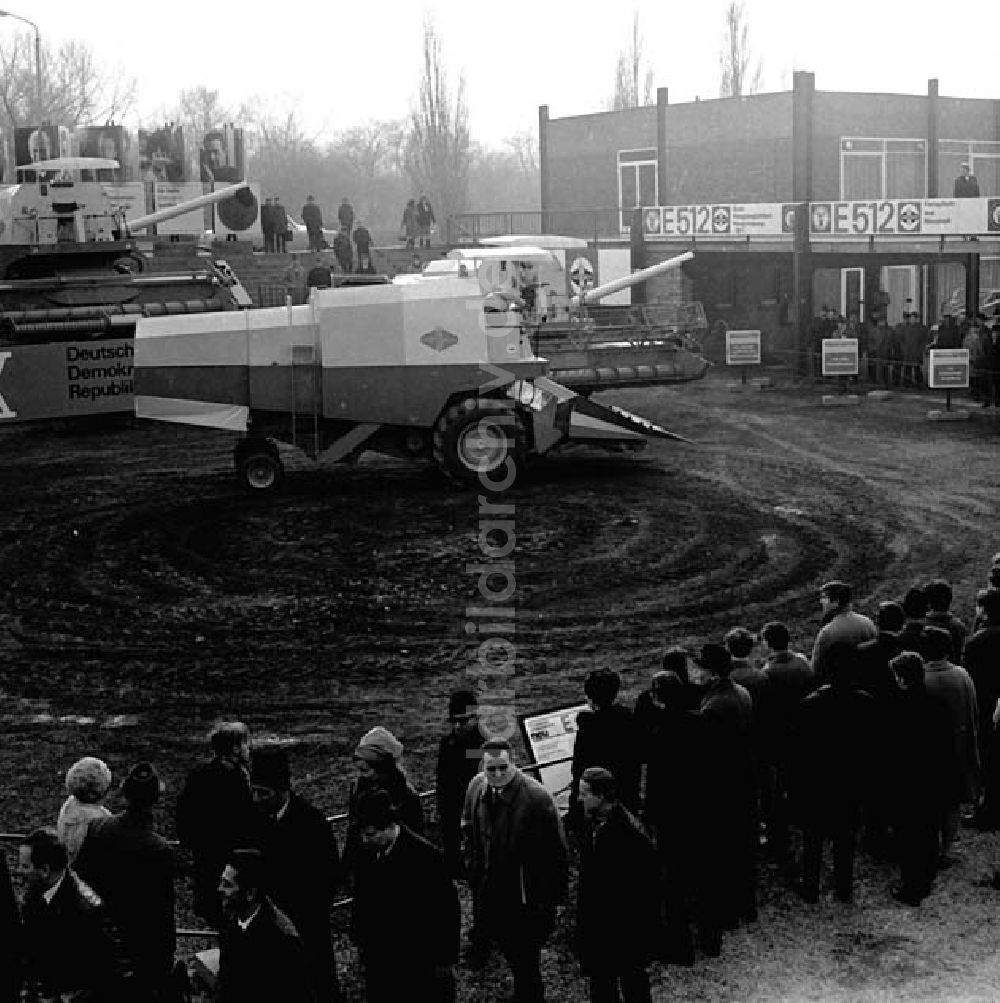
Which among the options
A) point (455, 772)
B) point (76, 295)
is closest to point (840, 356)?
point (76, 295)

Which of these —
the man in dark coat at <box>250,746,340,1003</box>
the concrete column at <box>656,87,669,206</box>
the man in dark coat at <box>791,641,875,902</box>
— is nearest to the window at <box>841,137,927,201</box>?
the concrete column at <box>656,87,669,206</box>

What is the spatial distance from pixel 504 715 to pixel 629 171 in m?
38.1

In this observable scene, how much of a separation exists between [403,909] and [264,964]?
29.4 inches

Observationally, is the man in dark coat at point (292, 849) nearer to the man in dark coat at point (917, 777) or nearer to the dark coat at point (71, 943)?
the dark coat at point (71, 943)

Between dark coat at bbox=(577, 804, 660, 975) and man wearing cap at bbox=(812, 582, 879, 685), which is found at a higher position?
man wearing cap at bbox=(812, 582, 879, 685)

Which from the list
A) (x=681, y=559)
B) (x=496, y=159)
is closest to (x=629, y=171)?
(x=681, y=559)

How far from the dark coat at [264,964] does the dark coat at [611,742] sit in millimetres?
2536

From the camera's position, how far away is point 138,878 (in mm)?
6500

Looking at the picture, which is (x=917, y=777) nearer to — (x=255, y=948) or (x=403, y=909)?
(x=403, y=909)

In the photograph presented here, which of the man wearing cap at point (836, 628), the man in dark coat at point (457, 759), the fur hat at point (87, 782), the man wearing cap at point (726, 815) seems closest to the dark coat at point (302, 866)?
the fur hat at point (87, 782)

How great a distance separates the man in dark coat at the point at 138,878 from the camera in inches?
255

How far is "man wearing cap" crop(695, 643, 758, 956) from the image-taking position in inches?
296

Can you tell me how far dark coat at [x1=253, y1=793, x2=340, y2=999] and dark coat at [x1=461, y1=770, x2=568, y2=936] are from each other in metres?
0.71

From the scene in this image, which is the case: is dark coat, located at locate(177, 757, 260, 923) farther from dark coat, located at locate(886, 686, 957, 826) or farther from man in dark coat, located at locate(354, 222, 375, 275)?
man in dark coat, located at locate(354, 222, 375, 275)
